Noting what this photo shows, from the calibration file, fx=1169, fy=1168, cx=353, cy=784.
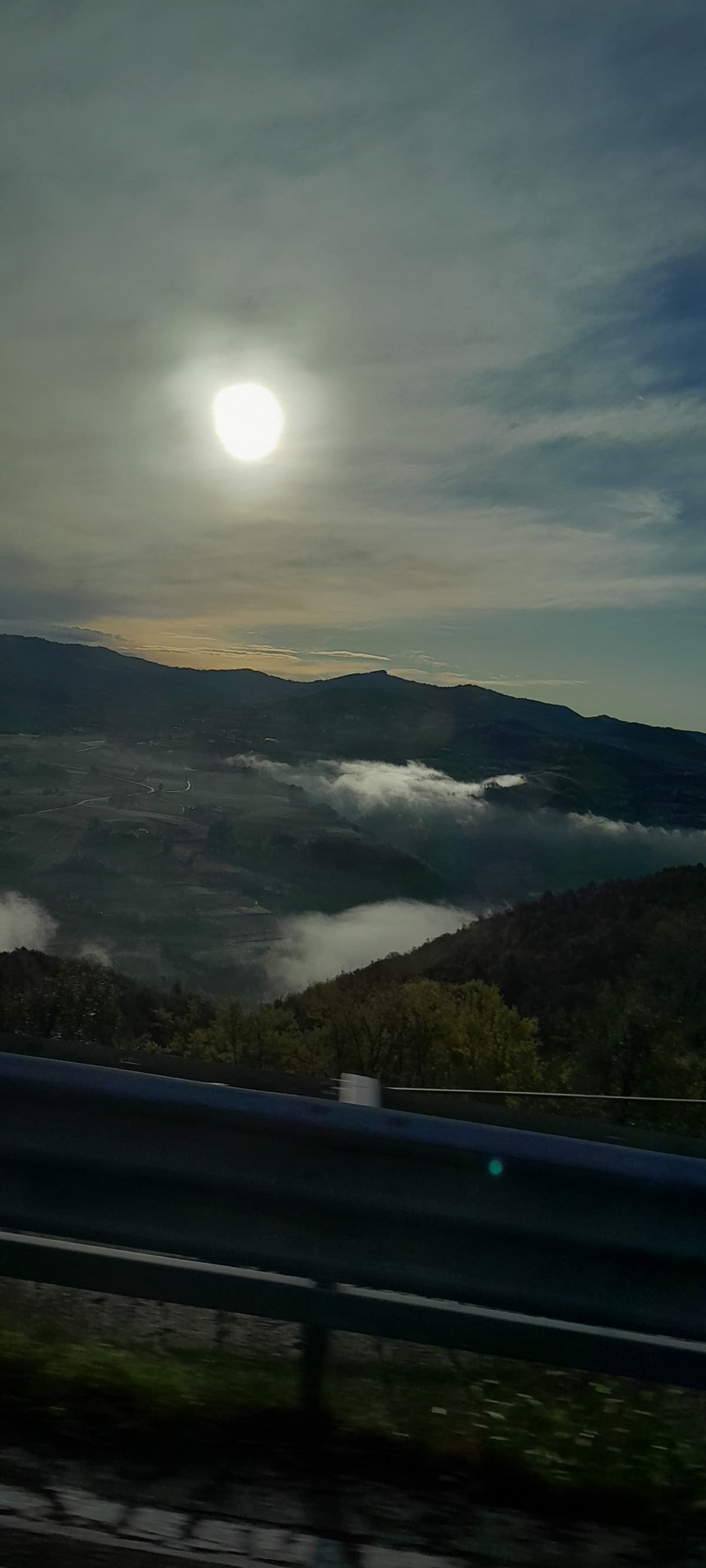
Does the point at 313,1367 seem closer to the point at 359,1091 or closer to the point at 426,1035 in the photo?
the point at 359,1091

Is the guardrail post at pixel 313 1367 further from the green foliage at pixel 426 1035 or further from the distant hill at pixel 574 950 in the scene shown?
the distant hill at pixel 574 950

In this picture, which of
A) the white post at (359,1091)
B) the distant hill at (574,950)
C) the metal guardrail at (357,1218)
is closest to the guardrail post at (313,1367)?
the metal guardrail at (357,1218)

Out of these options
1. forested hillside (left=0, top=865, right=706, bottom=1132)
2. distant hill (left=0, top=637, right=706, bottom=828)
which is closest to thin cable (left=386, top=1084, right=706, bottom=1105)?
forested hillside (left=0, top=865, right=706, bottom=1132)

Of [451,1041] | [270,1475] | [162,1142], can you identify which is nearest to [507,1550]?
[270,1475]

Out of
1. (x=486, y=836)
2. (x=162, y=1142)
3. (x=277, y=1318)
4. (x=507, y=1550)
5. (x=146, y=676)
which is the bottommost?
(x=507, y=1550)

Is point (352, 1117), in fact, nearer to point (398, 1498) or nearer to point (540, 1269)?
point (540, 1269)

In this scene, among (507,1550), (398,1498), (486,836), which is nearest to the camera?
(507,1550)

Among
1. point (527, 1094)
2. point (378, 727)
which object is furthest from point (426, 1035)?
point (378, 727)
